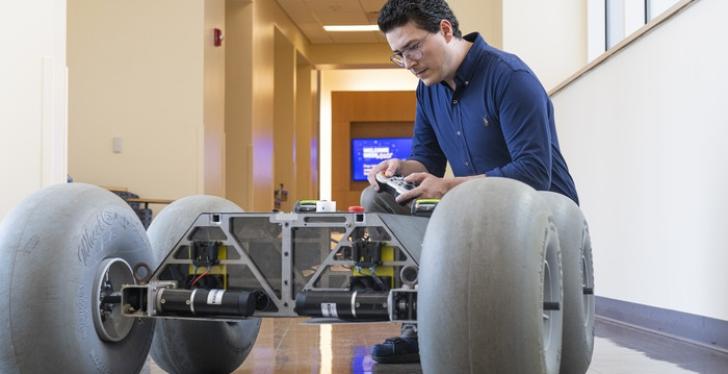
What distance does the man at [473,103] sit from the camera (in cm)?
214

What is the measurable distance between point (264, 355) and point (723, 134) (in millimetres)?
1606

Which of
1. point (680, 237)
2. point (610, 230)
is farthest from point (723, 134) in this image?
point (610, 230)

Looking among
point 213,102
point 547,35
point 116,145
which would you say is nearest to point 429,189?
point 547,35

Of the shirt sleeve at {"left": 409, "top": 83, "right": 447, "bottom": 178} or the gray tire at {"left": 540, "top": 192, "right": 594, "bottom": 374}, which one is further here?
the shirt sleeve at {"left": 409, "top": 83, "right": 447, "bottom": 178}

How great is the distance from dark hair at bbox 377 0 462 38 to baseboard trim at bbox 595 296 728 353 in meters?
1.38

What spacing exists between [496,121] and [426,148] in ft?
1.41

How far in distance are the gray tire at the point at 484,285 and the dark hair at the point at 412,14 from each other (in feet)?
3.08

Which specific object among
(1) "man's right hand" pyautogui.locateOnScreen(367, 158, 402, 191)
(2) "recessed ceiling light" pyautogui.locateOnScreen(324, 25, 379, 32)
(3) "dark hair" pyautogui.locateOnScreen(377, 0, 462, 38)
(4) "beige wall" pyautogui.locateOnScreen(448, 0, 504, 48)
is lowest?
(1) "man's right hand" pyautogui.locateOnScreen(367, 158, 402, 191)

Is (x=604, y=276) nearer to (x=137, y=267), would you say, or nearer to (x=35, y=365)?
(x=137, y=267)

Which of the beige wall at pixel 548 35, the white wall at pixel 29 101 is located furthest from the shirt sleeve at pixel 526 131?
the beige wall at pixel 548 35

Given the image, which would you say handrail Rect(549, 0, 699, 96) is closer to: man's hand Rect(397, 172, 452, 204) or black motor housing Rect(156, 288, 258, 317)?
man's hand Rect(397, 172, 452, 204)

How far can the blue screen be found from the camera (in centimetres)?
1443

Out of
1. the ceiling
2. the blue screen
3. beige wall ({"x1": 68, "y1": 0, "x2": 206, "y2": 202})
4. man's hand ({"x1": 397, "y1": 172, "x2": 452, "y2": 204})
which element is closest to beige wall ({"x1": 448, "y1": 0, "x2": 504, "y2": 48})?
beige wall ({"x1": 68, "y1": 0, "x2": 206, "y2": 202})

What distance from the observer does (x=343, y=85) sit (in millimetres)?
14891
